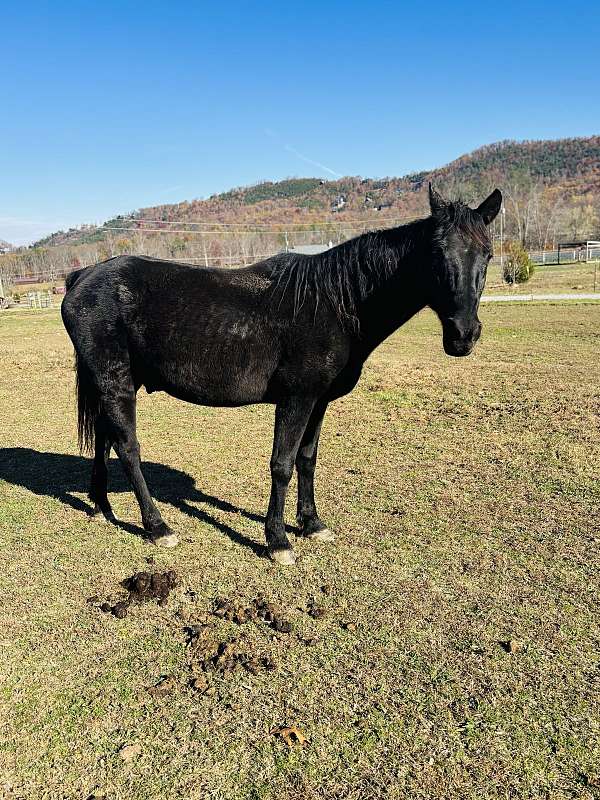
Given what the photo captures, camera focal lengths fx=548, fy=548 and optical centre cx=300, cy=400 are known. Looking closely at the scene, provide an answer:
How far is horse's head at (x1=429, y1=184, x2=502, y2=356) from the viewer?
3.59 m

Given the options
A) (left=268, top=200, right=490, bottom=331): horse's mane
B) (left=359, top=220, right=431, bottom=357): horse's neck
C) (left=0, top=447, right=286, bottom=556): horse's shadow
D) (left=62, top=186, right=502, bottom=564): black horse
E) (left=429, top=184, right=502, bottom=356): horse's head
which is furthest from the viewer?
(left=0, top=447, right=286, bottom=556): horse's shadow

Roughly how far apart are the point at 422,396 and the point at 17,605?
7.47m

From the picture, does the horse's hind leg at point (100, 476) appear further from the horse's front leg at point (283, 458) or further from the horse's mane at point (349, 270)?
the horse's mane at point (349, 270)

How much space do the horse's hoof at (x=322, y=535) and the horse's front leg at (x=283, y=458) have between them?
0.42 m

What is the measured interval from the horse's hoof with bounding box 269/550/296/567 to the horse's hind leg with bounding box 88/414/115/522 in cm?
188

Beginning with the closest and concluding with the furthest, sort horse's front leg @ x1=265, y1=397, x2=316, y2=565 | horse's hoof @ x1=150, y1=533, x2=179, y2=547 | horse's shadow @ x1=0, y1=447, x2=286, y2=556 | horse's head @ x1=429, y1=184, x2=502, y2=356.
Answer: horse's head @ x1=429, y1=184, x2=502, y2=356
horse's front leg @ x1=265, y1=397, x2=316, y2=565
horse's hoof @ x1=150, y1=533, x2=179, y2=547
horse's shadow @ x1=0, y1=447, x2=286, y2=556

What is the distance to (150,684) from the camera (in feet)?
10.2

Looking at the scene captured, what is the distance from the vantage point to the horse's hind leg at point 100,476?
5410 mm

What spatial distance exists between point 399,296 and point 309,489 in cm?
193

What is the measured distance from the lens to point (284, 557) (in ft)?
14.6

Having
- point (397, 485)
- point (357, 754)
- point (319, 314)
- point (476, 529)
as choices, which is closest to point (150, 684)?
point (357, 754)

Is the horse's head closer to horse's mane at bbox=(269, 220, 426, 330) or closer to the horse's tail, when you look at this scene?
horse's mane at bbox=(269, 220, 426, 330)

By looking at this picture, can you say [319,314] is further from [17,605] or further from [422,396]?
[422,396]

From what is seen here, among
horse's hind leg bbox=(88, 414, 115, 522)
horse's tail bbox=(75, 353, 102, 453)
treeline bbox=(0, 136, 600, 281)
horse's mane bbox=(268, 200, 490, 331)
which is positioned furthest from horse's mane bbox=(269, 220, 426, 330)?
treeline bbox=(0, 136, 600, 281)
